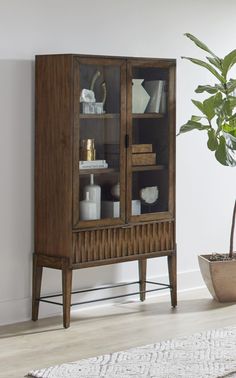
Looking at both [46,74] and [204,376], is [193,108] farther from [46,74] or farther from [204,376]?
[204,376]

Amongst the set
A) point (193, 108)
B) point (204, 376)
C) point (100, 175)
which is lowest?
point (204, 376)

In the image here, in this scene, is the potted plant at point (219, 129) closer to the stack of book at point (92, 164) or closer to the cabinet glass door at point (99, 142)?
the cabinet glass door at point (99, 142)

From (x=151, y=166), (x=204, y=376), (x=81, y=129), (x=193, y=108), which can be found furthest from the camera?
(x=193, y=108)

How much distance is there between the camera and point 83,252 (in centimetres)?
528

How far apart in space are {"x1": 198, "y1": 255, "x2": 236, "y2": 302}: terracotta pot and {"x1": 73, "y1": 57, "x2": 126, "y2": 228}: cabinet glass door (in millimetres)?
843

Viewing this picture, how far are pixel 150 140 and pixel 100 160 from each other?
415 millimetres

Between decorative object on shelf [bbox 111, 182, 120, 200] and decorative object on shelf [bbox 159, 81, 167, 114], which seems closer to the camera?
decorative object on shelf [bbox 111, 182, 120, 200]

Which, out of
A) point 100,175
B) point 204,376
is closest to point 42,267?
point 100,175

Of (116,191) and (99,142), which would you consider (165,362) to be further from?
(99,142)

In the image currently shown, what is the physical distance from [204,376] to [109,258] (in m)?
1.34

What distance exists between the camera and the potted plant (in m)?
5.66

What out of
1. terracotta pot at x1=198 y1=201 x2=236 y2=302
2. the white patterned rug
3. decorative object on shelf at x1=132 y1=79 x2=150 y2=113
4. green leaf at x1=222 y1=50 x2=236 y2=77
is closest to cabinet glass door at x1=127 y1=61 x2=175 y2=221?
decorative object on shelf at x1=132 y1=79 x2=150 y2=113

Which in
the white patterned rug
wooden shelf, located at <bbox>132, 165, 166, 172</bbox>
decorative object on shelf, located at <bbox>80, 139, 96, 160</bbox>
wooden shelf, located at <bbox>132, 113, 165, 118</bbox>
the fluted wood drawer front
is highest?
wooden shelf, located at <bbox>132, 113, 165, 118</bbox>

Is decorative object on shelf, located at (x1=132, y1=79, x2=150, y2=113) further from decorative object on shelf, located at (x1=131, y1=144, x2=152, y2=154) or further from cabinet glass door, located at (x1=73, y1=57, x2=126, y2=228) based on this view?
decorative object on shelf, located at (x1=131, y1=144, x2=152, y2=154)
